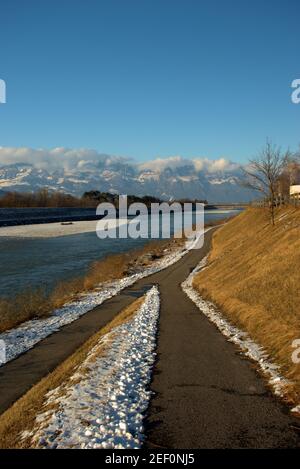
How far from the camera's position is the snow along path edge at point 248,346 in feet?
33.9

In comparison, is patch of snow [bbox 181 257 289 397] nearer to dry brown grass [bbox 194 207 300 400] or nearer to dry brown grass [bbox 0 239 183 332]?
dry brown grass [bbox 194 207 300 400]

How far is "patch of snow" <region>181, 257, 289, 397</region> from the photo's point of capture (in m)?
10.4

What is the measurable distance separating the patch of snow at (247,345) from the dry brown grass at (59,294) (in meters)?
9.28

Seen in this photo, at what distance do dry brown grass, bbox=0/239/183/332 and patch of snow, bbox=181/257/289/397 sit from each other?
9279 mm

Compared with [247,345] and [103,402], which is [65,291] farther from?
[103,402]

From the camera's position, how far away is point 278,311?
15.0m

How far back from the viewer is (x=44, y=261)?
4856 cm

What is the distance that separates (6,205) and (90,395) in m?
155

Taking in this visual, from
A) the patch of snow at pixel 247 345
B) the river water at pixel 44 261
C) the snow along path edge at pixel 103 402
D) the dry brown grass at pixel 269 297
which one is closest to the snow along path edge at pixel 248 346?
the patch of snow at pixel 247 345

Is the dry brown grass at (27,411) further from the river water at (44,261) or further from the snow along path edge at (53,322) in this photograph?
the river water at (44,261)

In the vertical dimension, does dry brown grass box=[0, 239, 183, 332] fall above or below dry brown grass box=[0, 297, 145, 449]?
below

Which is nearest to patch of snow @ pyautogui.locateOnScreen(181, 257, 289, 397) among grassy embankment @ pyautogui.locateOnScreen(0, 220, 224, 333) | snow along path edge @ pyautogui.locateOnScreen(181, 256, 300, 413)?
snow along path edge @ pyautogui.locateOnScreen(181, 256, 300, 413)

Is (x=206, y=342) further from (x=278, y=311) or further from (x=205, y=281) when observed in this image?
(x=205, y=281)
